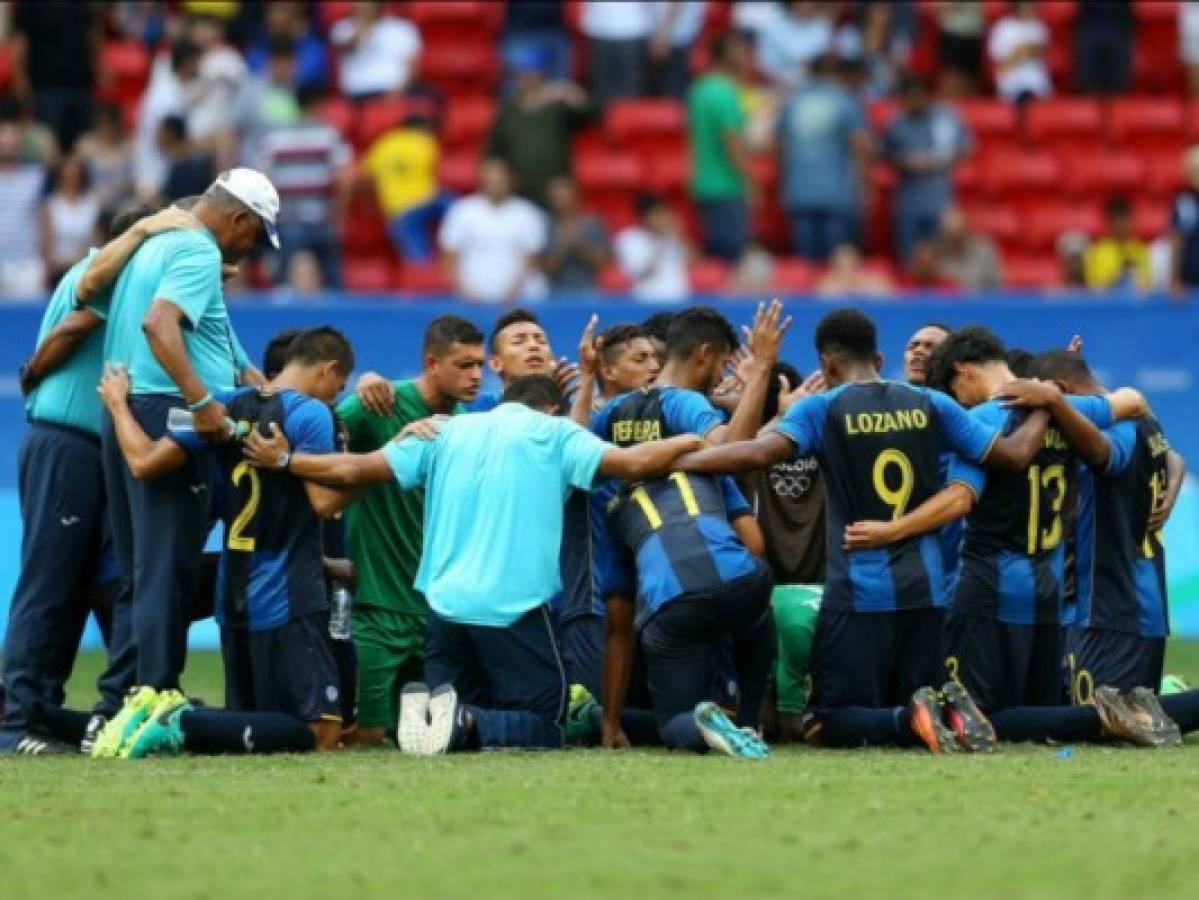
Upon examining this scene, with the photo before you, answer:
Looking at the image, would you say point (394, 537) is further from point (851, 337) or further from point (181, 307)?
point (851, 337)

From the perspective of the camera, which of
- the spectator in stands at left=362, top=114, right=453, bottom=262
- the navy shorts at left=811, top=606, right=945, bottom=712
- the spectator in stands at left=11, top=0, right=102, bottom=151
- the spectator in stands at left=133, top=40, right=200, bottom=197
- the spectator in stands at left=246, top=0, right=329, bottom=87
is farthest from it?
the spectator in stands at left=246, top=0, right=329, bottom=87

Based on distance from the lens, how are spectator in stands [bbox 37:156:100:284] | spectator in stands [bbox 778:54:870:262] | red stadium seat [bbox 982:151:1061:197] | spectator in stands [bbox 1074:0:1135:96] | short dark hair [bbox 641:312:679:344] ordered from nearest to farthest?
short dark hair [bbox 641:312:679:344], spectator in stands [bbox 37:156:100:284], spectator in stands [bbox 778:54:870:262], red stadium seat [bbox 982:151:1061:197], spectator in stands [bbox 1074:0:1135:96]

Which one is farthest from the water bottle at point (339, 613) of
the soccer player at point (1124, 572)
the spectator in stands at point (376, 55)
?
the spectator in stands at point (376, 55)

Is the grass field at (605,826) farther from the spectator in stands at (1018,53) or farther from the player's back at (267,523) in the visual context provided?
the spectator in stands at (1018,53)

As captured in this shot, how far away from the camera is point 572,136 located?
22.6 metres

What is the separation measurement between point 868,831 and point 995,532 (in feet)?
10.9

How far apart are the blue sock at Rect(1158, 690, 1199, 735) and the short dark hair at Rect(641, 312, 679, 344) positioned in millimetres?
2782

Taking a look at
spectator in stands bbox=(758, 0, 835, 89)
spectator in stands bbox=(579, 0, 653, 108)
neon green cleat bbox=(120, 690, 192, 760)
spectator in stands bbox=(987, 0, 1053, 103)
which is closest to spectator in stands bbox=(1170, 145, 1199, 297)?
spectator in stands bbox=(987, 0, 1053, 103)

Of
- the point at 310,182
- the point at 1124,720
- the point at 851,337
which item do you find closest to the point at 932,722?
the point at 1124,720

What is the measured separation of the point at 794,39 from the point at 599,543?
39.9 ft

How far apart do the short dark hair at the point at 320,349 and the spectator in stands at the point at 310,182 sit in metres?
9.24

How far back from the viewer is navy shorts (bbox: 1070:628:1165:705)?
1137 cm

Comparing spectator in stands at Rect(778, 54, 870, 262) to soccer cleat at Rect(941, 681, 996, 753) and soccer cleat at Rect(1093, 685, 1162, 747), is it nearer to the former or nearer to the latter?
soccer cleat at Rect(1093, 685, 1162, 747)

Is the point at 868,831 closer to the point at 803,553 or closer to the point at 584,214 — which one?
the point at 803,553
